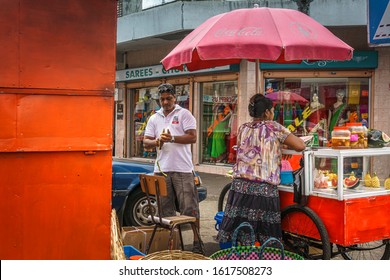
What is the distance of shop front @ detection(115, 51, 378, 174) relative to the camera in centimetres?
1387

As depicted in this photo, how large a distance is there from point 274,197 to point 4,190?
2.44 meters

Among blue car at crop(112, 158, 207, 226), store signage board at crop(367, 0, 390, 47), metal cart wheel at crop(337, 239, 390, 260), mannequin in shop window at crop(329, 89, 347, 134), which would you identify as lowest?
metal cart wheel at crop(337, 239, 390, 260)

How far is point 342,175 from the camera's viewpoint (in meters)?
4.66

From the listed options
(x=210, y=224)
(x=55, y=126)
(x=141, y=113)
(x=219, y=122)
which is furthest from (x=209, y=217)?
(x=141, y=113)

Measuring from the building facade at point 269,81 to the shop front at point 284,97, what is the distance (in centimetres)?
2

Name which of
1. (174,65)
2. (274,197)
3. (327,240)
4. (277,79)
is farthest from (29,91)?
(277,79)

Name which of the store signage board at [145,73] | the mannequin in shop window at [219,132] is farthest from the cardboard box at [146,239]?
the store signage board at [145,73]

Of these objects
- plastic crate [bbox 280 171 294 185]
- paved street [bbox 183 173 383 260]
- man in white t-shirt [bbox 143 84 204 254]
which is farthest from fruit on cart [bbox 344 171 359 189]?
man in white t-shirt [bbox 143 84 204 254]

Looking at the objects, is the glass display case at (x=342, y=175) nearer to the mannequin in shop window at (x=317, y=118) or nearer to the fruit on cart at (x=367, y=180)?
the fruit on cart at (x=367, y=180)

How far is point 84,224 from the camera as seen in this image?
4.06m

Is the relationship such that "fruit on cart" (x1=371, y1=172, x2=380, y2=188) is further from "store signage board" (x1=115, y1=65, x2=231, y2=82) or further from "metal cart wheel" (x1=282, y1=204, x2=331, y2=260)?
"store signage board" (x1=115, y1=65, x2=231, y2=82)

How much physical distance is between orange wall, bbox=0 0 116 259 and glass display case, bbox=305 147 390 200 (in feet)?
6.43

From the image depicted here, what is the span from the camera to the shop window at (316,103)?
551 inches

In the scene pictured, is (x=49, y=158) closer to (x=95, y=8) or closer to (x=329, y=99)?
(x=95, y=8)
